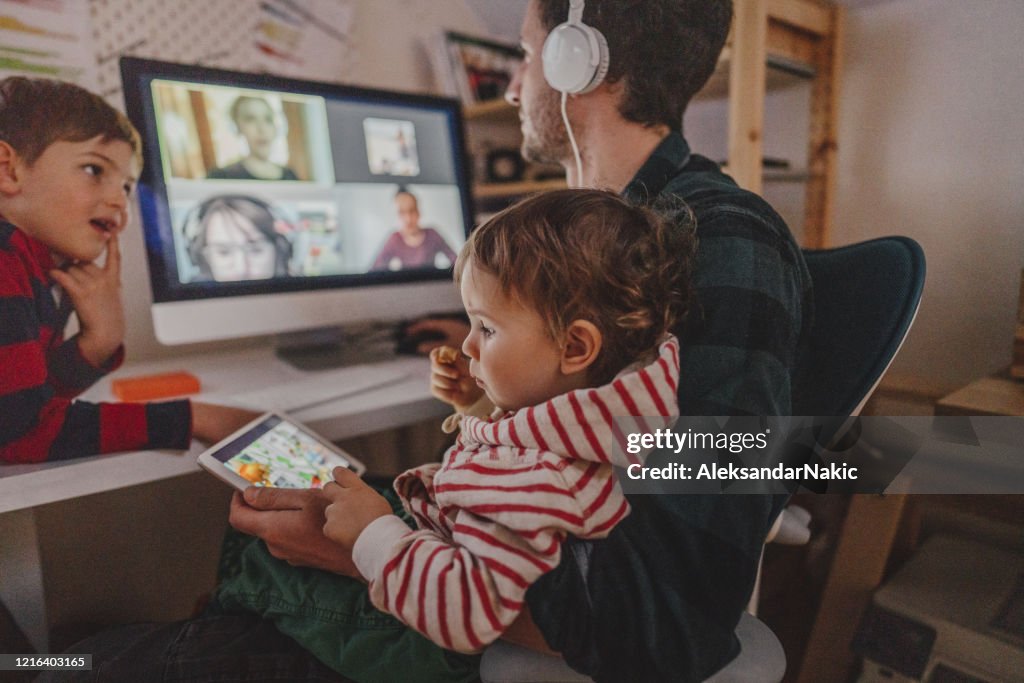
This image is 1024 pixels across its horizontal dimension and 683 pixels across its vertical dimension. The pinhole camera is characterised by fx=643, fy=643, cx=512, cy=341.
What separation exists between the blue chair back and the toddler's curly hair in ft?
0.67

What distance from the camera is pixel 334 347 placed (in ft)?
Answer: 4.31

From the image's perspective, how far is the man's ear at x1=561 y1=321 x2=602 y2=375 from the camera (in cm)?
60

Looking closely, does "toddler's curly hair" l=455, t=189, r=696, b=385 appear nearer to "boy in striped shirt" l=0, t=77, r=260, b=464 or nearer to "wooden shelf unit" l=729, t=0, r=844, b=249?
"boy in striped shirt" l=0, t=77, r=260, b=464

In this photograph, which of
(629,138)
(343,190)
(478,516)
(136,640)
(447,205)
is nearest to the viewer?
(478,516)

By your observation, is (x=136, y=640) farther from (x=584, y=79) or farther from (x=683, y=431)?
(x=584, y=79)

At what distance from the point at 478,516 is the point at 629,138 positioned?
0.61m

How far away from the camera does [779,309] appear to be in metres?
0.60

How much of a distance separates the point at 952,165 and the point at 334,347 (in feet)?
3.84

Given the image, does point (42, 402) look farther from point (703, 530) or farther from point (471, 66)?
point (471, 66)

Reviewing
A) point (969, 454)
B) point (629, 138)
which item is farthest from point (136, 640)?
point (969, 454)

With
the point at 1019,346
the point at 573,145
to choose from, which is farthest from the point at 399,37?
the point at 1019,346

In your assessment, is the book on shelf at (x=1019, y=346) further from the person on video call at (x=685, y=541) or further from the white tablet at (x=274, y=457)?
the white tablet at (x=274, y=457)

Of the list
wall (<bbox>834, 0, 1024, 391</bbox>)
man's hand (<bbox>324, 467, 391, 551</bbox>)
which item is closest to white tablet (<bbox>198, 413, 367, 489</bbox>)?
man's hand (<bbox>324, 467, 391, 551</bbox>)

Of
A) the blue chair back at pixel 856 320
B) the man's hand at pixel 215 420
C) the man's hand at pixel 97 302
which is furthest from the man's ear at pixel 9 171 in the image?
the blue chair back at pixel 856 320
